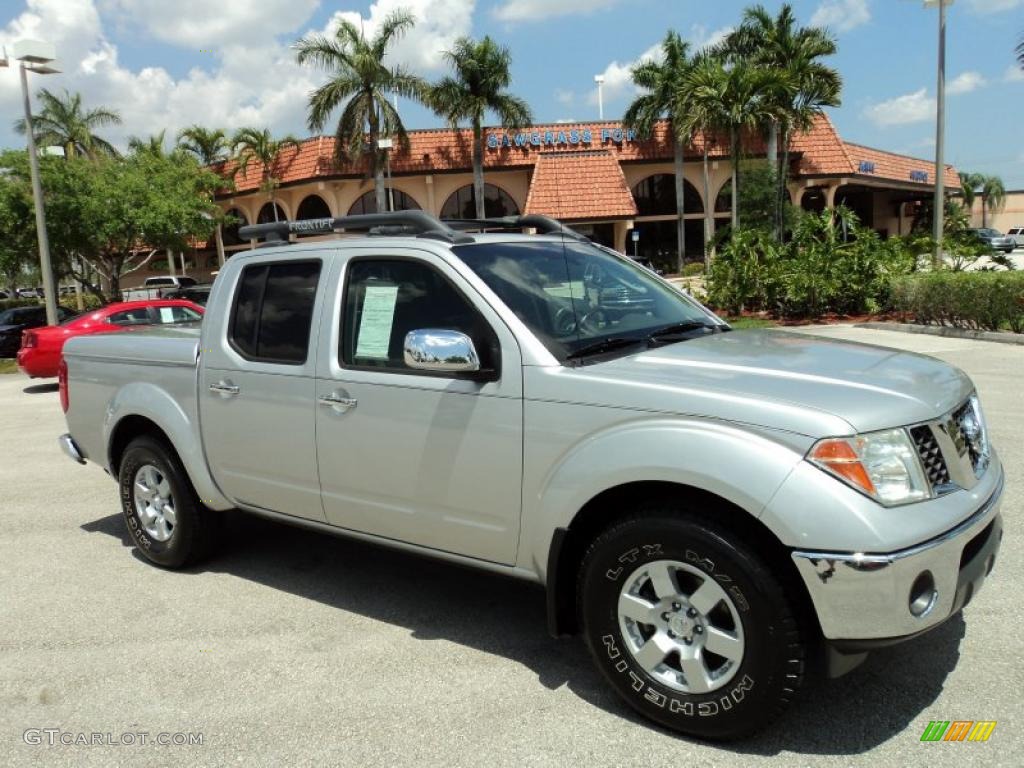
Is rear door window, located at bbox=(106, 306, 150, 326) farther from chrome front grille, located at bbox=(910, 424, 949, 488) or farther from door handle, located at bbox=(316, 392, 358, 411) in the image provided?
chrome front grille, located at bbox=(910, 424, 949, 488)

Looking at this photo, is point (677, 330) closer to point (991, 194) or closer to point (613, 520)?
point (613, 520)

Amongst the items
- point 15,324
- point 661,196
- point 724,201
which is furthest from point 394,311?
point 724,201

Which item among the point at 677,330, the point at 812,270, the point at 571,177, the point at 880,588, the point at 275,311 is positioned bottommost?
the point at 880,588

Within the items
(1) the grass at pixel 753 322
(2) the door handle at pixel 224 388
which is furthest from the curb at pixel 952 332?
(2) the door handle at pixel 224 388

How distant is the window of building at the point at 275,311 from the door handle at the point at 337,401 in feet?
0.88

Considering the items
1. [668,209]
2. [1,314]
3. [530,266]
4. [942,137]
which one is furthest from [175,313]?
[668,209]

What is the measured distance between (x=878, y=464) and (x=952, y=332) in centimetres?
1438

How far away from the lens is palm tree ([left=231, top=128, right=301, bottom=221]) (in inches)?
1640

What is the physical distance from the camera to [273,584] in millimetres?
4758

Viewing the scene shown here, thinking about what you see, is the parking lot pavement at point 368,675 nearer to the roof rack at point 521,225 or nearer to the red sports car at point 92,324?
the roof rack at point 521,225

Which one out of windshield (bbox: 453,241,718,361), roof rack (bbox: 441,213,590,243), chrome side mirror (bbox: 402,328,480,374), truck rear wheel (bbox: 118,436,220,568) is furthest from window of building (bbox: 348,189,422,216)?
chrome side mirror (bbox: 402,328,480,374)

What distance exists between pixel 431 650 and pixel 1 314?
20498mm

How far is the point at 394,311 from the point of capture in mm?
3777

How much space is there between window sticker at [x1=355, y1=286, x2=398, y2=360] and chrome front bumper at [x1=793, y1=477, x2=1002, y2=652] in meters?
2.03
